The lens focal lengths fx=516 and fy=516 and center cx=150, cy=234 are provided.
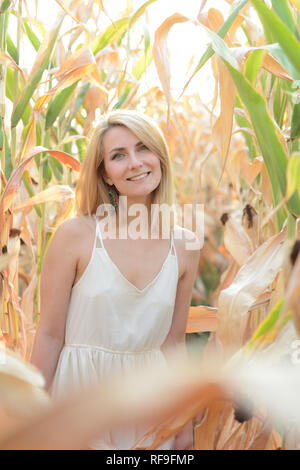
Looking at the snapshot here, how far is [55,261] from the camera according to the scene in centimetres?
91

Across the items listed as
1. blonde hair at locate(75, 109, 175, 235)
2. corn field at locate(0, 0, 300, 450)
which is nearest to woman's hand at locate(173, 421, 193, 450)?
corn field at locate(0, 0, 300, 450)

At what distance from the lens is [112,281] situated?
0.91 metres

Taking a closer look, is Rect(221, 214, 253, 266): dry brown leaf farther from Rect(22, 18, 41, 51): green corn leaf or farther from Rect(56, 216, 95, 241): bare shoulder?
Rect(22, 18, 41, 51): green corn leaf

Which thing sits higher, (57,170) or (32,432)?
(57,170)

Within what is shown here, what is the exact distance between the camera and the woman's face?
0.94 meters

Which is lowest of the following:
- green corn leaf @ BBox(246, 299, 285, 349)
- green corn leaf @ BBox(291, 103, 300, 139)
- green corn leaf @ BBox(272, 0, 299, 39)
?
green corn leaf @ BBox(246, 299, 285, 349)

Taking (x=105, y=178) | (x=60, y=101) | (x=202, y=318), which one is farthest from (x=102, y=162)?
(x=202, y=318)

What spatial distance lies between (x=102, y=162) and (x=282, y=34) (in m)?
0.54

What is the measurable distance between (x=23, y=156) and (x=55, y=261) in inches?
7.5

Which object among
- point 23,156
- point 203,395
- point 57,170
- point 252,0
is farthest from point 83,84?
point 203,395

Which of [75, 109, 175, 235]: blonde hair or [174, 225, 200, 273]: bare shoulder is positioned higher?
[75, 109, 175, 235]: blonde hair

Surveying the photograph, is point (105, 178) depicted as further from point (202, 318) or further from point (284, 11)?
point (284, 11)

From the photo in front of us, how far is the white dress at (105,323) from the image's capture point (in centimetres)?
91
